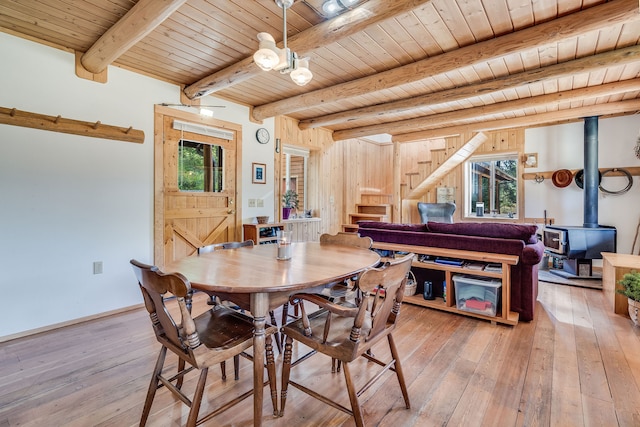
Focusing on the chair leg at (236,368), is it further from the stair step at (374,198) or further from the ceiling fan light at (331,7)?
the stair step at (374,198)

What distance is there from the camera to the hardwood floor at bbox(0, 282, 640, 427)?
64.0 inches

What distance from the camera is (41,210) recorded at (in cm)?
270

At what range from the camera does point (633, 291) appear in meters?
2.70

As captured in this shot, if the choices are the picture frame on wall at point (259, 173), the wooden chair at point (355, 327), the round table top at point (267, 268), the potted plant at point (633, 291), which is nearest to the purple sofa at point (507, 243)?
the potted plant at point (633, 291)

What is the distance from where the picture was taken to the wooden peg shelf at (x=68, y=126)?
2520 millimetres

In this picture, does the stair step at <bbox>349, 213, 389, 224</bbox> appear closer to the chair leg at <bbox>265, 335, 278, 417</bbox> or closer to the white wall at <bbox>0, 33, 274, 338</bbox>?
the white wall at <bbox>0, 33, 274, 338</bbox>

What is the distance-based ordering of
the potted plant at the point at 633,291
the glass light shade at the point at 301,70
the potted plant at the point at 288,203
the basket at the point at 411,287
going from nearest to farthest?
the glass light shade at the point at 301,70
the potted plant at the point at 633,291
the basket at the point at 411,287
the potted plant at the point at 288,203

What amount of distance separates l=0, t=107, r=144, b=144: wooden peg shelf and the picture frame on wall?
151cm

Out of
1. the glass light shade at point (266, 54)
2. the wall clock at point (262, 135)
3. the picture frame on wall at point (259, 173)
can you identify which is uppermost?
the wall clock at point (262, 135)

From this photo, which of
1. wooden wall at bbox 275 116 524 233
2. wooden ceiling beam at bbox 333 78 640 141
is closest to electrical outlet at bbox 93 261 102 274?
wooden wall at bbox 275 116 524 233

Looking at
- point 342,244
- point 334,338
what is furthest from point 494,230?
point 334,338

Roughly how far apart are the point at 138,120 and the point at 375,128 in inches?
141

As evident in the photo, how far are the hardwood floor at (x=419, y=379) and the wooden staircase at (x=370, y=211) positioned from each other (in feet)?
10.6

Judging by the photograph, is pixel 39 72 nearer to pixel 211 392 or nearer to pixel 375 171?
pixel 211 392
